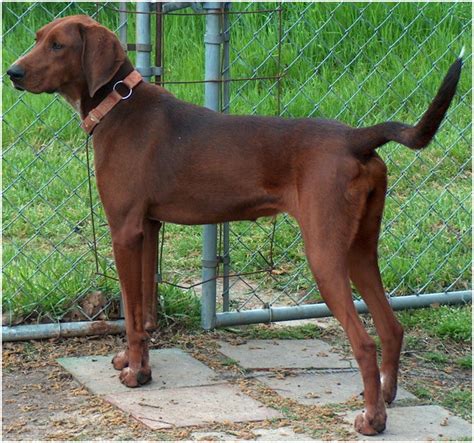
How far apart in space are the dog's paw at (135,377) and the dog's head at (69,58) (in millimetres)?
1115

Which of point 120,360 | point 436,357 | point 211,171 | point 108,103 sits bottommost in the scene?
point 436,357

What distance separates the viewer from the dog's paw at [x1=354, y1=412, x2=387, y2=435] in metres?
→ 3.83

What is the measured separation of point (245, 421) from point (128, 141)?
1183 millimetres

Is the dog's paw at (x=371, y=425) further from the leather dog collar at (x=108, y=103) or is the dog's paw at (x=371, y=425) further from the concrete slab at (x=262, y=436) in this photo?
the leather dog collar at (x=108, y=103)

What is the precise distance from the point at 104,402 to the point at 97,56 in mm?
1339

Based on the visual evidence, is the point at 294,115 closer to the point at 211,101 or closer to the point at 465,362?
the point at 211,101

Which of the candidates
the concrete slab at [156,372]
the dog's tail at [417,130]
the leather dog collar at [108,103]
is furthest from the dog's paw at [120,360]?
the dog's tail at [417,130]

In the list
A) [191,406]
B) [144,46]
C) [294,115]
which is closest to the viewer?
[191,406]

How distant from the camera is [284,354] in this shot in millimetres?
4746

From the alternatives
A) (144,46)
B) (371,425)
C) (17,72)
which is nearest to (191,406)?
(371,425)

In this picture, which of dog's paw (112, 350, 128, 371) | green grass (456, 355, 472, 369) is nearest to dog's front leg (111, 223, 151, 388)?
dog's paw (112, 350, 128, 371)

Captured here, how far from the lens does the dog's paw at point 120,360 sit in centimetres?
443

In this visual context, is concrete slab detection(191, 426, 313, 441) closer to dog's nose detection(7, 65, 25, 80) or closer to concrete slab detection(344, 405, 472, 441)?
concrete slab detection(344, 405, 472, 441)

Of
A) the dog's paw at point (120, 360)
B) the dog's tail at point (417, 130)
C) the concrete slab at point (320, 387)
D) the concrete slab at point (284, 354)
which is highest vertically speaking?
the dog's tail at point (417, 130)
